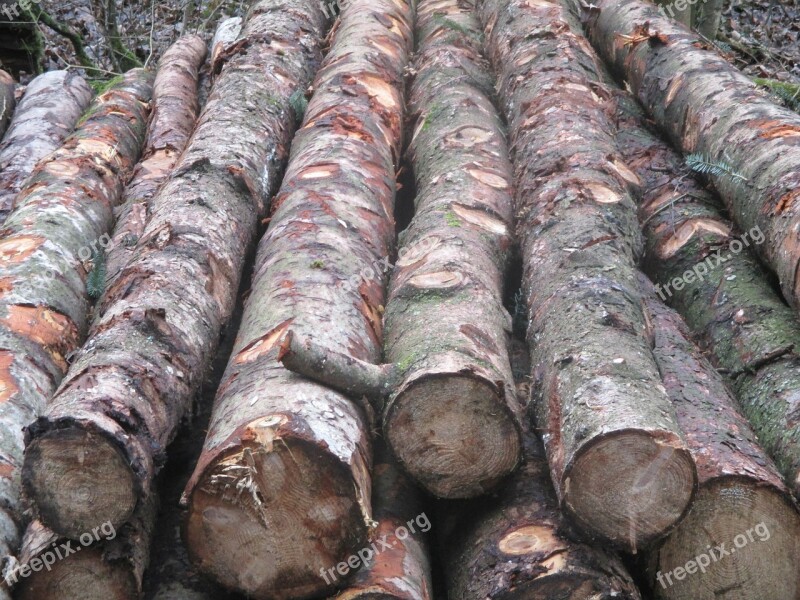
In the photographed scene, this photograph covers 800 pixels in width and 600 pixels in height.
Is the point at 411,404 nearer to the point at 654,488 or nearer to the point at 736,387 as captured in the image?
the point at 654,488

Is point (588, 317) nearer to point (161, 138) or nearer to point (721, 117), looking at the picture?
point (721, 117)

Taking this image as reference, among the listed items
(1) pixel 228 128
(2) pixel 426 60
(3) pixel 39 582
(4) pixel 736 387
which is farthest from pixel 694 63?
(3) pixel 39 582

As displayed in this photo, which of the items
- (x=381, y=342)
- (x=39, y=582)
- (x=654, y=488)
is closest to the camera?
(x=654, y=488)

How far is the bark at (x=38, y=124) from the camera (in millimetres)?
5738

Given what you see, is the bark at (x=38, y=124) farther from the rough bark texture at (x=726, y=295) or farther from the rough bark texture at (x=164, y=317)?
the rough bark texture at (x=726, y=295)

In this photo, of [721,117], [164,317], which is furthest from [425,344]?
[721,117]

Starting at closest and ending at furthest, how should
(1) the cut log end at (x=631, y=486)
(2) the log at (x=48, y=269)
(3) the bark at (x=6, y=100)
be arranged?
(1) the cut log end at (x=631, y=486) → (2) the log at (x=48, y=269) → (3) the bark at (x=6, y=100)

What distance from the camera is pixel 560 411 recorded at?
2.74m

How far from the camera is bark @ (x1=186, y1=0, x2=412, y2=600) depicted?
249 cm

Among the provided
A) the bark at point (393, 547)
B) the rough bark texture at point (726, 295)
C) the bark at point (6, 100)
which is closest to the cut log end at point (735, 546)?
the rough bark texture at point (726, 295)

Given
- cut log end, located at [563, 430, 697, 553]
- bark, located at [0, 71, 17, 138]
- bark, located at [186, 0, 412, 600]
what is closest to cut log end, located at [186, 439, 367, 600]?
bark, located at [186, 0, 412, 600]

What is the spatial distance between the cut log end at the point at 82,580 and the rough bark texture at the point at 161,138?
1.38 m

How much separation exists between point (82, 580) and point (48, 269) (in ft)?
5.94

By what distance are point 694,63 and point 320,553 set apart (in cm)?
388
